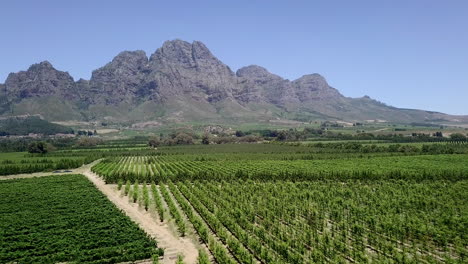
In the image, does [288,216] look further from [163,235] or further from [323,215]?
[163,235]

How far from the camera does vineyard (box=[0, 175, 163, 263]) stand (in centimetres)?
3069

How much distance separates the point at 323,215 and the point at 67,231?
101 ft

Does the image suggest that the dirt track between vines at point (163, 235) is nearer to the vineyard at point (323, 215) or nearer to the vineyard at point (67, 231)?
the vineyard at point (323, 215)

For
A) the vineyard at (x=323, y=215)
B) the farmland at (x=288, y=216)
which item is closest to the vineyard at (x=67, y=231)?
the farmland at (x=288, y=216)

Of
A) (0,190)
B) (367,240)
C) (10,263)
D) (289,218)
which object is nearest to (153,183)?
(0,190)

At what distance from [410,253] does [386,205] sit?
54.2 feet

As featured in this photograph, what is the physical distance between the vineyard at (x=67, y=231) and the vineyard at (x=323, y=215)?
265 inches

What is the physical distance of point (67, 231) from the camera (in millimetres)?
36844

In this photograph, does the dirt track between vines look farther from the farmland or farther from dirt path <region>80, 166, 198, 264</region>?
the farmland

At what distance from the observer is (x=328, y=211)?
46750 millimetres

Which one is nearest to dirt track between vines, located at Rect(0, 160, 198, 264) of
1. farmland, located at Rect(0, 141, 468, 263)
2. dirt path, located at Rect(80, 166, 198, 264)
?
dirt path, located at Rect(80, 166, 198, 264)

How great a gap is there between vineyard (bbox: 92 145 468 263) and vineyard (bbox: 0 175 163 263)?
22.1 feet

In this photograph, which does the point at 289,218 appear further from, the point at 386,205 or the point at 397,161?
the point at 397,161

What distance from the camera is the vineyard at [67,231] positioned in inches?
1208
